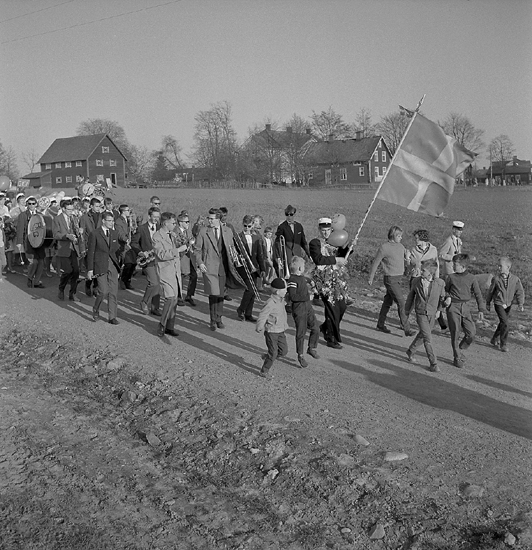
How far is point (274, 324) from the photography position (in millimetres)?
7953

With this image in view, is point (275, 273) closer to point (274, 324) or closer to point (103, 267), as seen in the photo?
point (103, 267)

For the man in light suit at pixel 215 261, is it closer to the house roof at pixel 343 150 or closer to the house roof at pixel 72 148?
the house roof at pixel 343 150

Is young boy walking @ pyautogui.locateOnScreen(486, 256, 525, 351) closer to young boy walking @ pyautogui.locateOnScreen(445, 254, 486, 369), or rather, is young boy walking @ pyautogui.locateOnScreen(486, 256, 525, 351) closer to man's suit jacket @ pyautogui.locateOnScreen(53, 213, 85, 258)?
young boy walking @ pyautogui.locateOnScreen(445, 254, 486, 369)

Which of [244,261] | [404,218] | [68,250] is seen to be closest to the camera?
[244,261]

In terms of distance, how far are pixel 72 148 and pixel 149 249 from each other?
232ft

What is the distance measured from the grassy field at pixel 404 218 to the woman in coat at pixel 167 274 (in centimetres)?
755

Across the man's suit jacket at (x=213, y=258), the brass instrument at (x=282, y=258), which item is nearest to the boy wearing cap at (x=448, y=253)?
the brass instrument at (x=282, y=258)

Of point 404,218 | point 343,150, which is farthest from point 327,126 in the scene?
point 404,218

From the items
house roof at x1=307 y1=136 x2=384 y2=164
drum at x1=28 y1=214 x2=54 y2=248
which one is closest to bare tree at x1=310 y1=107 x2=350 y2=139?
house roof at x1=307 y1=136 x2=384 y2=164

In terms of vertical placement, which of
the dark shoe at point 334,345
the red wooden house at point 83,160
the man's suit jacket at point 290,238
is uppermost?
the red wooden house at point 83,160

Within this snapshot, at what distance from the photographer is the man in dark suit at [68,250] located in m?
13.1

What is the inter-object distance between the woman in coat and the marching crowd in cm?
2

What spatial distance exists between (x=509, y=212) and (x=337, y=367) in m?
25.2

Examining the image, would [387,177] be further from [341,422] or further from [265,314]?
[341,422]
